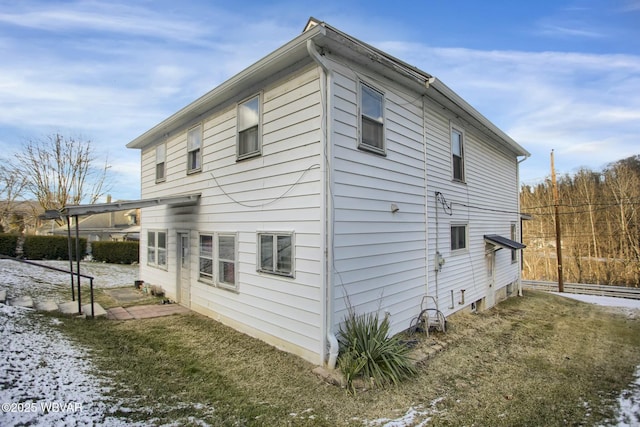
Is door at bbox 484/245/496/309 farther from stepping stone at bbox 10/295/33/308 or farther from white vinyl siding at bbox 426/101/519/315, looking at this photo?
stepping stone at bbox 10/295/33/308

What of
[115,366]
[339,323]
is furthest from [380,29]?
[115,366]

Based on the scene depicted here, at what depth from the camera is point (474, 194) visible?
9461mm

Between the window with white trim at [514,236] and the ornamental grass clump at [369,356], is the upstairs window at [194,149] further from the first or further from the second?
the window with white trim at [514,236]

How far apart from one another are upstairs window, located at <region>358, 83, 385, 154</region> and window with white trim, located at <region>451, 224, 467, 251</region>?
3.94 metres

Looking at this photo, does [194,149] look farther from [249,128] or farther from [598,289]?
[598,289]

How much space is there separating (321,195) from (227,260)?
328cm

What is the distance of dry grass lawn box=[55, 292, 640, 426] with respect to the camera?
361cm

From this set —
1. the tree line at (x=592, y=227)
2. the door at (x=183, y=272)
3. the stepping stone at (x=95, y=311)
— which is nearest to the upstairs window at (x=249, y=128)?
the door at (x=183, y=272)

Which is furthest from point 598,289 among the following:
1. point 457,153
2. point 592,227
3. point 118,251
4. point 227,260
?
point 118,251

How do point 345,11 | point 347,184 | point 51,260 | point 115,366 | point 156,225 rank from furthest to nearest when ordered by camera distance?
1. point 51,260
2. point 156,225
3. point 345,11
4. point 347,184
5. point 115,366

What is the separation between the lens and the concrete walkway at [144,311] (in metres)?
7.49

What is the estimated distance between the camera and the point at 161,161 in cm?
1007

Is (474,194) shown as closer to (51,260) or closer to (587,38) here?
(587,38)

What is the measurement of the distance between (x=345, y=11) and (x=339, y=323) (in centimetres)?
840
